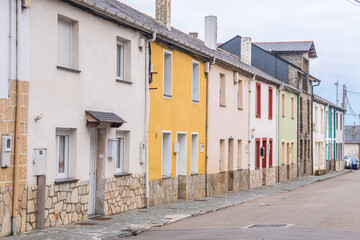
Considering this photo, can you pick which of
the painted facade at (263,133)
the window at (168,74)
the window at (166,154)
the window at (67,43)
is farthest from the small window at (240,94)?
the window at (67,43)

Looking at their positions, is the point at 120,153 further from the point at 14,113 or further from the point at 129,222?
the point at 14,113

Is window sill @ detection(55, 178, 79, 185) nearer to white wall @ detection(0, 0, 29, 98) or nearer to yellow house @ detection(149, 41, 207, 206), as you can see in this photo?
white wall @ detection(0, 0, 29, 98)

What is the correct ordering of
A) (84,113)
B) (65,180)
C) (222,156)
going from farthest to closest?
(222,156) → (84,113) → (65,180)

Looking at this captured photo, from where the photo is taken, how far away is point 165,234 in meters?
12.9

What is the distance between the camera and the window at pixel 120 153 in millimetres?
16969

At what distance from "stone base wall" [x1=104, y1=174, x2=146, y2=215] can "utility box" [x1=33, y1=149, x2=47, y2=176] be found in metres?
3.05

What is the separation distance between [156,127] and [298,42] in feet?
103

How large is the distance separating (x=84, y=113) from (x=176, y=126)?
6.38 m

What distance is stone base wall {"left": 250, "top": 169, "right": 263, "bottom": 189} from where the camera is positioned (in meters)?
30.9

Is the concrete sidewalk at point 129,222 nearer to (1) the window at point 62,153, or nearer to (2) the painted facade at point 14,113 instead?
(2) the painted facade at point 14,113

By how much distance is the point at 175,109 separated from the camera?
67.6 ft

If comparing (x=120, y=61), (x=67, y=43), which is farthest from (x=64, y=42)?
(x=120, y=61)

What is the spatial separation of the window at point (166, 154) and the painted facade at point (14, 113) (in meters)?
8.03

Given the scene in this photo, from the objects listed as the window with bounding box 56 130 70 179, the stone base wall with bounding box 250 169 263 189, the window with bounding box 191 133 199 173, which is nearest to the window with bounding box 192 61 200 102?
the window with bounding box 191 133 199 173
